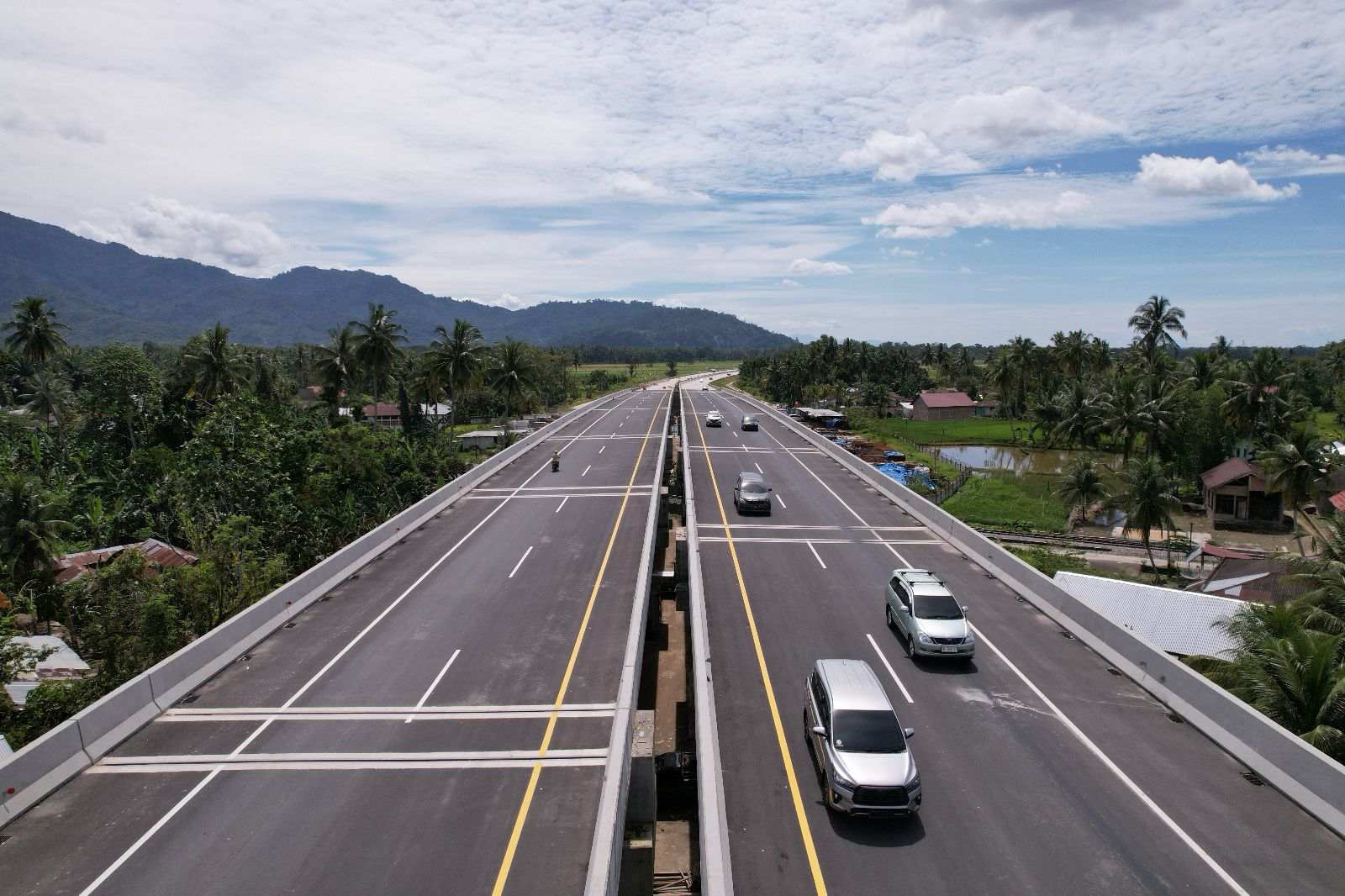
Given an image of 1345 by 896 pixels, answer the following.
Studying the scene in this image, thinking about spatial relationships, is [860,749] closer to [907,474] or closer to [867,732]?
[867,732]

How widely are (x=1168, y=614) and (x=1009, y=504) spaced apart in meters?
31.0

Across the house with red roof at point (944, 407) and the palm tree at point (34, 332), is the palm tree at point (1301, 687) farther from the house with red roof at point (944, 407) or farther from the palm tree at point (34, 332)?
the house with red roof at point (944, 407)

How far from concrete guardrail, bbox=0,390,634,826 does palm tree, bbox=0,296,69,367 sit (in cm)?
5384

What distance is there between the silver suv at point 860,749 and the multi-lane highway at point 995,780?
20.1 inches

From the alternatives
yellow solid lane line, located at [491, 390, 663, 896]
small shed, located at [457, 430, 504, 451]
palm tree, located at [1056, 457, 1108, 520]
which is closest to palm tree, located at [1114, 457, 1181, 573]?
palm tree, located at [1056, 457, 1108, 520]

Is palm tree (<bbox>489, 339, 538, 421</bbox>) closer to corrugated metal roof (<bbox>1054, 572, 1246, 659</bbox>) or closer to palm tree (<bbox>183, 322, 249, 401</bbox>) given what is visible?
palm tree (<bbox>183, 322, 249, 401</bbox>)

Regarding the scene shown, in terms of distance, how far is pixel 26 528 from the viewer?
101 feet

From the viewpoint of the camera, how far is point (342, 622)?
21828 millimetres

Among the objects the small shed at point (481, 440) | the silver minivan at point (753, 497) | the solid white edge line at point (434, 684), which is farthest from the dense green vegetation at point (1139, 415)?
the small shed at point (481, 440)

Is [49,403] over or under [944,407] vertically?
under

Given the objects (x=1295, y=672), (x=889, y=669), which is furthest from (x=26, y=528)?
(x=1295, y=672)

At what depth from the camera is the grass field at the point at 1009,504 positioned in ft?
169

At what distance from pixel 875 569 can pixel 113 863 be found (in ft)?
69.1

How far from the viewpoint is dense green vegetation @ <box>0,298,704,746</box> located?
978 inches
